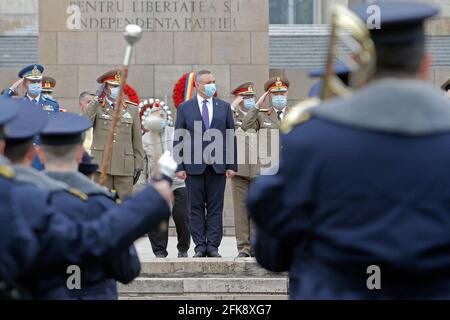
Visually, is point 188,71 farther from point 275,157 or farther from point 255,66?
point 275,157

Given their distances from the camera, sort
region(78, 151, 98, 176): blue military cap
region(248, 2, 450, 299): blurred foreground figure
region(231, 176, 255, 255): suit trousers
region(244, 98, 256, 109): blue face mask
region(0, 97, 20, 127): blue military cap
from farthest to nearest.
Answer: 1. region(244, 98, 256, 109): blue face mask
2. region(231, 176, 255, 255): suit trousers
3. region(78, 151, 98, 176): blue military cap
4. region(0, 97, 20, 127): blue military cap
5. region(248, 2, 450, 299): blurred foreground figure

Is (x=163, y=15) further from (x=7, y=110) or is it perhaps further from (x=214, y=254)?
(x=7, y=110)

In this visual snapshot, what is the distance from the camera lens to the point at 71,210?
632 centimetres

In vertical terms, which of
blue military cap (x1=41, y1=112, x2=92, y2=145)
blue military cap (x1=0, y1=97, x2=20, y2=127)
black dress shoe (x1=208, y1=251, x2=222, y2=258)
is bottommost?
black dress shoe (x1=208, y1=251, x2=222, y2=258)

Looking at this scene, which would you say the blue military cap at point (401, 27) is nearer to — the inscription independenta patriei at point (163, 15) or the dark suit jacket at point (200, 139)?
the dark suit jacket at point (200, 139)

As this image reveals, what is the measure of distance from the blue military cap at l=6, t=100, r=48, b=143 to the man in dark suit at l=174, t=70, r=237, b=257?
8.13 m

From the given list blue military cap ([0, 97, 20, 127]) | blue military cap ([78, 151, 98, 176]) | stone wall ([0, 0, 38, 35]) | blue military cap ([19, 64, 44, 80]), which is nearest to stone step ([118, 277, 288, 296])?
blue military cap ([19, 64, 44, 80])

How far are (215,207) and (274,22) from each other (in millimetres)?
19579

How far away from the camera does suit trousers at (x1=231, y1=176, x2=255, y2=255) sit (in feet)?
47.4

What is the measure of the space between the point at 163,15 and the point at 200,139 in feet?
15.6

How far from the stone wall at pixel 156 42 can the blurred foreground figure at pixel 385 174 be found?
13.6 metres

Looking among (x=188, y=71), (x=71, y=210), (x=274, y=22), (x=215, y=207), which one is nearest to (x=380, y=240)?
(x=71, y=210)

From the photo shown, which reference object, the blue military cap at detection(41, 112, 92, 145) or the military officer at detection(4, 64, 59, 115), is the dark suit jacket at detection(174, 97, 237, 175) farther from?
the blue military cap at detection(41, 112, 92, 145)

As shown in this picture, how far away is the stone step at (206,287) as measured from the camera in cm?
1251
